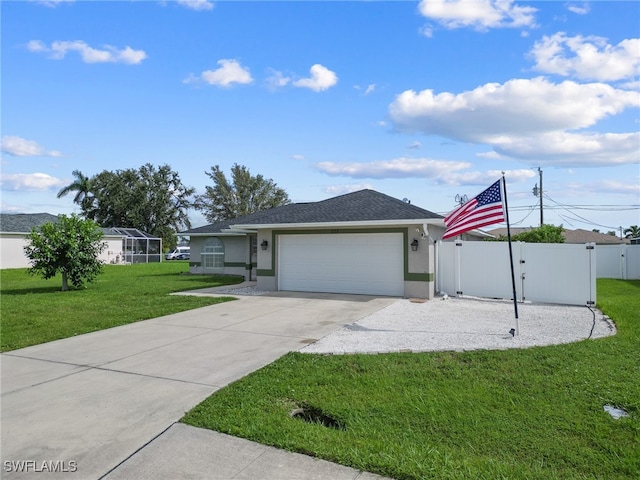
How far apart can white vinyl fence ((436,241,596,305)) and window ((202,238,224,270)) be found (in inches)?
538

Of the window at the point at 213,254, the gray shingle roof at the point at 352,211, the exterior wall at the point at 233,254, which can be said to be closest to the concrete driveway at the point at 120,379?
the gray shingle roof at the point at 352,211

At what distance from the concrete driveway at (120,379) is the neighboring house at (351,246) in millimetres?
3806

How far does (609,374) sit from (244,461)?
462 centimetres

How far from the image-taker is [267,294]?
556 inches

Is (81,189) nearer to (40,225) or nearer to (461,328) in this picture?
(40,225)

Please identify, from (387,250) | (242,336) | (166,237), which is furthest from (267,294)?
(166,237)

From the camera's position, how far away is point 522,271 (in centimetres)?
1209

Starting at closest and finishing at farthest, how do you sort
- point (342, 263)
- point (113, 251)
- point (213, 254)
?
point (342, 263)
point (213, 254)
point (113, 251)

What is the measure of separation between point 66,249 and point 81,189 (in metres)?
38.5

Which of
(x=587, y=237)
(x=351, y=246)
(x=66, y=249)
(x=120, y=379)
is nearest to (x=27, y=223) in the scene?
(x=66, y=249)

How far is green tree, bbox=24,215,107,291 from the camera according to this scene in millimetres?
15016

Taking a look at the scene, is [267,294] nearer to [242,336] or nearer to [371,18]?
[242,336]

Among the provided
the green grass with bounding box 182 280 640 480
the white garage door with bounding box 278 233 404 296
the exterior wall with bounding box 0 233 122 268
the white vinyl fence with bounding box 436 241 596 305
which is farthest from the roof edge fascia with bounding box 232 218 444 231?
the exterior wall with bounding box 0 233 122 268

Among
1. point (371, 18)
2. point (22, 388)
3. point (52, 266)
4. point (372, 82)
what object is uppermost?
point (371, 18)
